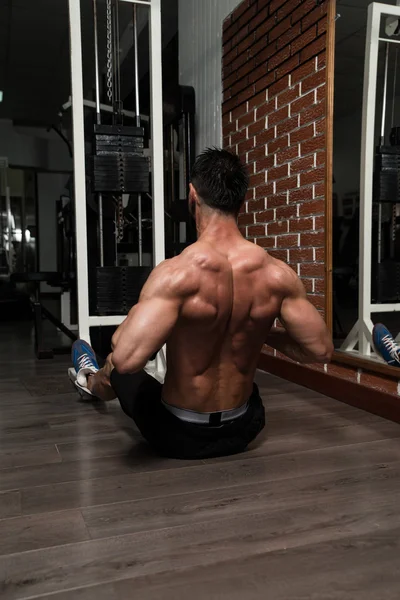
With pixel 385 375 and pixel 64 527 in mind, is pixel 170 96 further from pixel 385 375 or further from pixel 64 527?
pixel 64 527

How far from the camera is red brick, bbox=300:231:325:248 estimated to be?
3.16m

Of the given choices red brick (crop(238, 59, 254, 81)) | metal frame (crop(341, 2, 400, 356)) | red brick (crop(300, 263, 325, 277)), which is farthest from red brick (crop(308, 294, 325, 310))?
red brick (crop(238, 59, 254, 81))

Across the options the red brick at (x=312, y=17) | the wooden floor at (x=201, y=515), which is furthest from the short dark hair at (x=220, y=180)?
the red brick at (x=312, y=17)

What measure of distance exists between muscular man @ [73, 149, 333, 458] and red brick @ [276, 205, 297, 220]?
1564 millimetres

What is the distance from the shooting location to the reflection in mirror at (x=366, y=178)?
2756 millimetres

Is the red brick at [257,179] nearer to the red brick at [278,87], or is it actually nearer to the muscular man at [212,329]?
the red brick at [278,87]

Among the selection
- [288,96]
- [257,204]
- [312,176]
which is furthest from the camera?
[257,204]

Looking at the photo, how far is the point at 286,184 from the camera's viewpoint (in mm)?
3527

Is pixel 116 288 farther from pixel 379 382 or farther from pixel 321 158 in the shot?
pixel 379 382

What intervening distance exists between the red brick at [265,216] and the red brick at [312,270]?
54 cm

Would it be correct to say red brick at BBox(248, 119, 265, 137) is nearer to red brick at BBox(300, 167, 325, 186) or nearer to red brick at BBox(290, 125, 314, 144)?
red brick at BBox(290, 125, 314, 144)

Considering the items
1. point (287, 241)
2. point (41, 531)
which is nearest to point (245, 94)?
point (287, 241)

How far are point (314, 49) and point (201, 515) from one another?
2667 mm

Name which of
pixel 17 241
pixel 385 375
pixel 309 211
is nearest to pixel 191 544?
pixel 385 375
